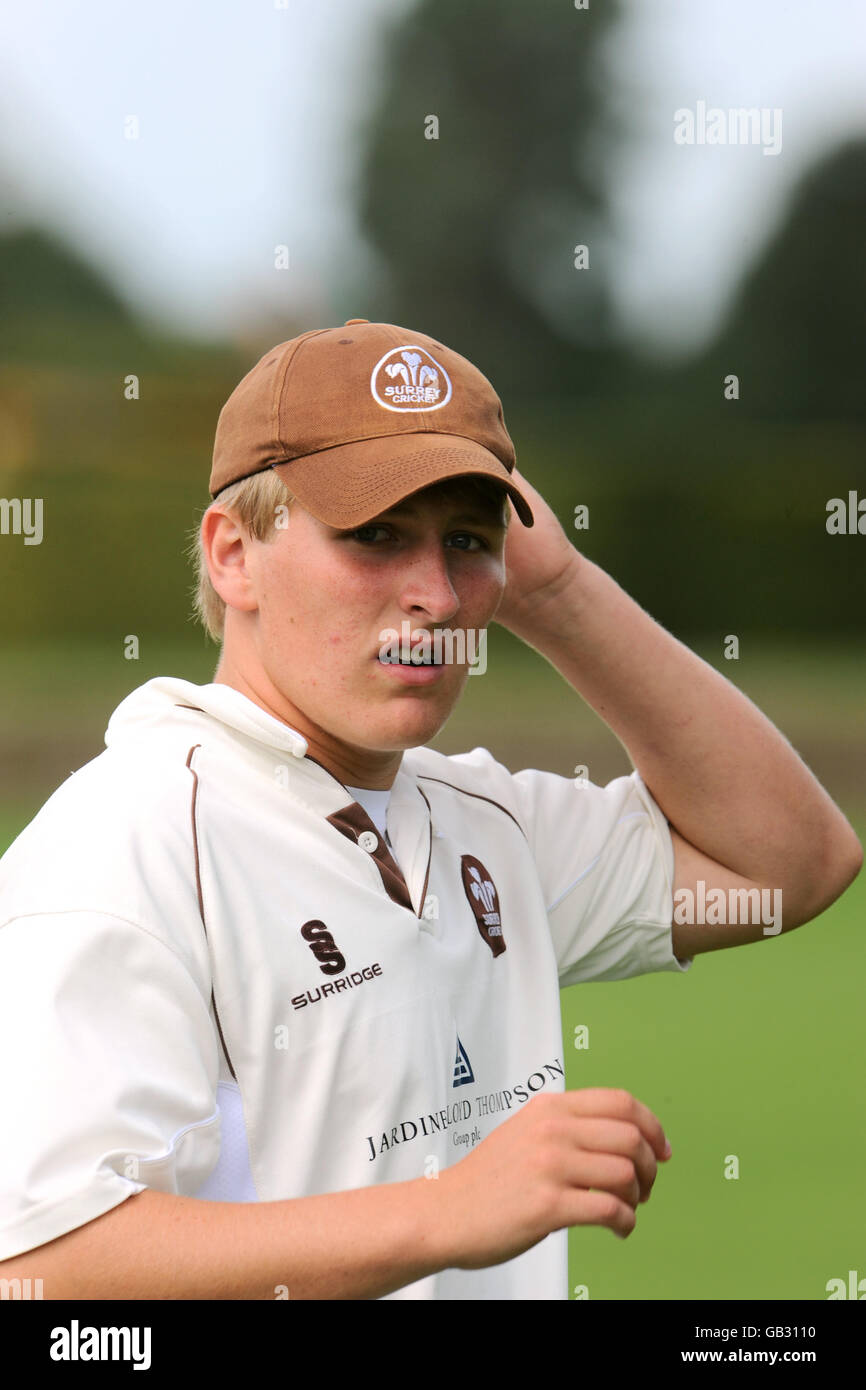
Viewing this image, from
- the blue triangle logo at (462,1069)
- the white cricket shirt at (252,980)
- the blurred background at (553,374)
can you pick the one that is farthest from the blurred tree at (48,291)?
the blue triangle logo at (462,1069)

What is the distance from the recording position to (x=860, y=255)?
22.1m

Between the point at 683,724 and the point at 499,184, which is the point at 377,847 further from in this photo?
the point at 499,184

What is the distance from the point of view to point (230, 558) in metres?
1.62

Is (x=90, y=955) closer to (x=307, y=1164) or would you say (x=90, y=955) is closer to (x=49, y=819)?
(x=49, y=819)

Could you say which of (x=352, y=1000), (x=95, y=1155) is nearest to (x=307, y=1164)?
(x=352, y=1000)

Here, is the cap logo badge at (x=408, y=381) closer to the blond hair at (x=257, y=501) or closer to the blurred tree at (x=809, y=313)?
the blond hair at (x=257, y=501)

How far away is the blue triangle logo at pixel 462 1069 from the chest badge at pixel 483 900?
0.43ft

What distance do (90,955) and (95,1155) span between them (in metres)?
0.15

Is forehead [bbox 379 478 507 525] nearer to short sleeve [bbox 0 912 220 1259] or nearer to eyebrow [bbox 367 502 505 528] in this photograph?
eyebrow [bbox 367 502 505 528]

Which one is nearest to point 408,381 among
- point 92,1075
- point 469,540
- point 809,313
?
point 469,540

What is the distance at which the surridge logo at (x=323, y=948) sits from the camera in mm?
1419

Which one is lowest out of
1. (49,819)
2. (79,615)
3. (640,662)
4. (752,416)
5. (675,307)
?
(49,819)

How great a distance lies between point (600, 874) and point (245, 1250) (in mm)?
828

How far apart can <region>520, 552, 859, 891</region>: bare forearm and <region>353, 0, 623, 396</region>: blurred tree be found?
58.0 feet
